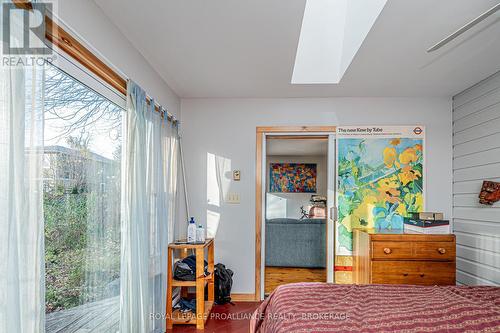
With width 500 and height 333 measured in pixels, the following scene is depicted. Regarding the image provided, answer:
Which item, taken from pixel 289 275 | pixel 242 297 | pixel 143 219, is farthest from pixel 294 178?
pixel 143 219

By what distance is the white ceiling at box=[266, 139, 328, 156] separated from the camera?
6599 millimetres

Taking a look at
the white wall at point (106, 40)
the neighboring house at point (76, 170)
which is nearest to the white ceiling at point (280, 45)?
the white wall at point (106, 40)

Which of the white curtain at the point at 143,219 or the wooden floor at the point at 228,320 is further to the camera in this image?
the wooden floor at the point at 228,320

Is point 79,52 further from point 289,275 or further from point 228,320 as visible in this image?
point 289,275

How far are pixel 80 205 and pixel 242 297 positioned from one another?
257 cm

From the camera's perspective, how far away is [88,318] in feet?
6.89

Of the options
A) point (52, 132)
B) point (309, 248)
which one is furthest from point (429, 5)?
point (309, 248)

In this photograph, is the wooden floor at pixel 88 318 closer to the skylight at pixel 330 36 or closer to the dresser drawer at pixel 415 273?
the dresser drawer at pixel 415 273

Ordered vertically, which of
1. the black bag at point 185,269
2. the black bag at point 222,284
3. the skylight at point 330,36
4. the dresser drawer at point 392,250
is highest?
the skylight at point 330,36

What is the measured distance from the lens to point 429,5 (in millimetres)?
1977

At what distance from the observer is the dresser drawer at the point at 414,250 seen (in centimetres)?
330

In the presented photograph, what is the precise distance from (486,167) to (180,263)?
317 cm

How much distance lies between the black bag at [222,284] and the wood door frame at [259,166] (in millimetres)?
351

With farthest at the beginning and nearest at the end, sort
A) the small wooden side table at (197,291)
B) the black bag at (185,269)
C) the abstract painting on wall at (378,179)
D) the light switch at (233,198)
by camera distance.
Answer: the light switch at (233,198)
the abstract painting on wall at (378,179)
the black bag at (185,269)
the small wooden side table at (197,291)
